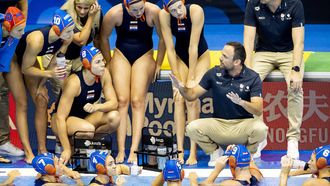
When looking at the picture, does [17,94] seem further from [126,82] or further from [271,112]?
[271,112]

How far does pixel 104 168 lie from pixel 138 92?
1574 mm

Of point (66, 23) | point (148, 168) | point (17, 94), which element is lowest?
point (148, 168)

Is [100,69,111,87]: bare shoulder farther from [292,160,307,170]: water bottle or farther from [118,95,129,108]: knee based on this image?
[292,160,307,170]: water bottle

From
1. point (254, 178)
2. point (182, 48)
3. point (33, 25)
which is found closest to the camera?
point (254, 178)

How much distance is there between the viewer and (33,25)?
58.1 ft

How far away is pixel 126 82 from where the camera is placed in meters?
13.6

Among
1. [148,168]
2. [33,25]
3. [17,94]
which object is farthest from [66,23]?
[33,25]

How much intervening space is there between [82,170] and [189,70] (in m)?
1.68

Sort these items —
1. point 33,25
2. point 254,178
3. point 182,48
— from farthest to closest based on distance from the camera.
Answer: point 33,25
point 182,48
point 254,178

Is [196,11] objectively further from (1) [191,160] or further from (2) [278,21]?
(1) [191,160]

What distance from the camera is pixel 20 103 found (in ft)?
43.7

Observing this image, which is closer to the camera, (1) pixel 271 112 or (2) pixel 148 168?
(2) pixel 148 168

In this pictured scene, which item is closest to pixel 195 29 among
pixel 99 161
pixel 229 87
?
pixel 229 87

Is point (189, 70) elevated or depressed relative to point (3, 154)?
elevated
